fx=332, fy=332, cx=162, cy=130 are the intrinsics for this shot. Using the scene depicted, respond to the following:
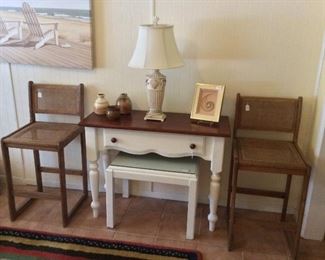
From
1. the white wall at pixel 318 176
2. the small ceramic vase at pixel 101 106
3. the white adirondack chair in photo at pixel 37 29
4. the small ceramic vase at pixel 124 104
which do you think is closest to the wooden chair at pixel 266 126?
the white wall at pixel 318 176

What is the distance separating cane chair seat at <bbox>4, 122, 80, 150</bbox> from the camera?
2.09 meters

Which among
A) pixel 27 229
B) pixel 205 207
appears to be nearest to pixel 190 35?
pixel 205 207

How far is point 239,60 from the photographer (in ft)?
7.20

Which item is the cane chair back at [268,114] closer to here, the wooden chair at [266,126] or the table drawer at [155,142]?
the wooden chair at [266,126]

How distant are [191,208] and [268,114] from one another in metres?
0.80

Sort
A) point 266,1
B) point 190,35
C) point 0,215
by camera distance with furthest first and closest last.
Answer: point 0,215 → point 190,35 → point 266,1

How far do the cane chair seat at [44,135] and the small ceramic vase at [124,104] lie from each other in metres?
0.36

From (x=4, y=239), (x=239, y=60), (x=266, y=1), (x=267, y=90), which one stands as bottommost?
(x=4, y=239)

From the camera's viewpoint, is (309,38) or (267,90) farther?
(267,90)

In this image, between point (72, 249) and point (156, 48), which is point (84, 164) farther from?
point (156, 48)

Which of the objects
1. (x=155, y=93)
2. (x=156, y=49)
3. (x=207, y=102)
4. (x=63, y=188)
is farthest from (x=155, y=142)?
(x=63, y=188)

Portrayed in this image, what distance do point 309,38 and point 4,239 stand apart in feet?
7.59

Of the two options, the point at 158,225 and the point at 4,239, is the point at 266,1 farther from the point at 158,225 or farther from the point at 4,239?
the point at 4,239

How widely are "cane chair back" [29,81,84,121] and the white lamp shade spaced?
62cm
